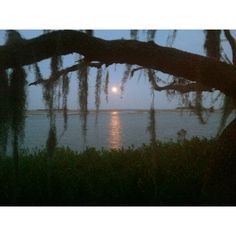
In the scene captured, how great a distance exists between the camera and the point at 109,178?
3510 millimetres

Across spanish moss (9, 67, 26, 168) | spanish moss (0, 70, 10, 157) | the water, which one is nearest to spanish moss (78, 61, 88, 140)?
the water

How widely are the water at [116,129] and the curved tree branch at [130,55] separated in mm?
219

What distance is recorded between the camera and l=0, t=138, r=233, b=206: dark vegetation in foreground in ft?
11.4

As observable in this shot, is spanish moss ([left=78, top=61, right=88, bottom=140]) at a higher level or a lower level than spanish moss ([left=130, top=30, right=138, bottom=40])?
lower

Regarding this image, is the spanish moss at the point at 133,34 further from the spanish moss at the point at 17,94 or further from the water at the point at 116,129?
the spanish moss at the point at 17,94

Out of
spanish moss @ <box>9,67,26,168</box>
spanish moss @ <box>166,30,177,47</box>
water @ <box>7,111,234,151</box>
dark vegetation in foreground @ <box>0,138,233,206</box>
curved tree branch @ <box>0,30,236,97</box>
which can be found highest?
spanish moss @ <box>166,30,177,47</box>

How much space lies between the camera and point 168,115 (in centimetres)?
348

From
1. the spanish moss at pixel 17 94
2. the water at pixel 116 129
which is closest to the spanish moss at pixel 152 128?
the water at pixel 116 129

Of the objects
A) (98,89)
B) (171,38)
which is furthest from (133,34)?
(98,89)

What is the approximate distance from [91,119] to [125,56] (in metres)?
0.42

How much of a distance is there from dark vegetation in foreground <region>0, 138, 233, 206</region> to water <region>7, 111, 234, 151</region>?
48mm

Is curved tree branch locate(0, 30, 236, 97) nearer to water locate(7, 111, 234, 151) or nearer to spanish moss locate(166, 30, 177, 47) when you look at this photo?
spanish moss locate(166, 30, 177, 47)
